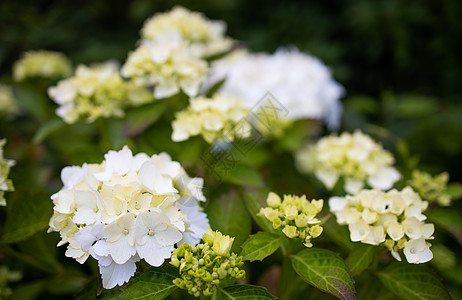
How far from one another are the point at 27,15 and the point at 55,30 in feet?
0.81

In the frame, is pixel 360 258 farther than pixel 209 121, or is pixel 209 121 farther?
pixel 209 121

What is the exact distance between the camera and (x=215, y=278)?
27.4 inches

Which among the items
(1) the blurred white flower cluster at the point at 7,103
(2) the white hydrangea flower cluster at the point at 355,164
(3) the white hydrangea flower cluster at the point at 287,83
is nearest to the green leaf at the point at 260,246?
(2) the white hydrangea flower cluster at the point at 355,164

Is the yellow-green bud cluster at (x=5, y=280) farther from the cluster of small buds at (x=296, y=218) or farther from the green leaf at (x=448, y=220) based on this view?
the green leaf at (x=448, y=220)

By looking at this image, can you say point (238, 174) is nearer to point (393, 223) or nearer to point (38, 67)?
point (393, 223)

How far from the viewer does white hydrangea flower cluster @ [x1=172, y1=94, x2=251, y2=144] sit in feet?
3.42

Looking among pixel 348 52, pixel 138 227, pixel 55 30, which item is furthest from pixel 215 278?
pixel 348 52

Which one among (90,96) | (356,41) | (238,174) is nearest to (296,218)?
(238,174)

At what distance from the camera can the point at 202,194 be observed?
92 cm

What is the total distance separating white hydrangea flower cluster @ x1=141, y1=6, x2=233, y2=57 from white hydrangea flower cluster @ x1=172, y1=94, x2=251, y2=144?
1.05 feet

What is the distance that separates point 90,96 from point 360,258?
0.86 m

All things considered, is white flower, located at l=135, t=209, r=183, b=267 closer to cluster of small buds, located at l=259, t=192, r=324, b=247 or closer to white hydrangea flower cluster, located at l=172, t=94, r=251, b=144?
cluster of small buds, located at l=259, t=192, r=324, b=247

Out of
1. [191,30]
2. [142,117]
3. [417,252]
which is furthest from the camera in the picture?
[191,30]

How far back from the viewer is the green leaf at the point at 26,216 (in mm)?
962
